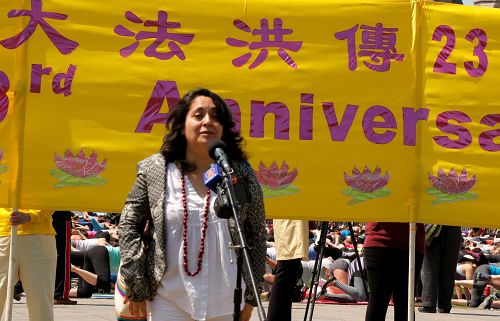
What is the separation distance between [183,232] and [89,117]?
2.54 meters

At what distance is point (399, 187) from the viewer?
8.74 meters

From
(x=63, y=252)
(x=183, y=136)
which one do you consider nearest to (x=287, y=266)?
(x=183, y=136)

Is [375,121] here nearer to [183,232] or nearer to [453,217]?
[453,217]

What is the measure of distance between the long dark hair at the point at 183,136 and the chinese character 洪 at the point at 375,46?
2688 mm

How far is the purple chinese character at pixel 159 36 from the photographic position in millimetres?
8359

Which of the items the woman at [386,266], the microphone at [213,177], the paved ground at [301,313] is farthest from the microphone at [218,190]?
the paved ground at [301,313]

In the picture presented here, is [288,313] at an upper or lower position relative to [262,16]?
lower

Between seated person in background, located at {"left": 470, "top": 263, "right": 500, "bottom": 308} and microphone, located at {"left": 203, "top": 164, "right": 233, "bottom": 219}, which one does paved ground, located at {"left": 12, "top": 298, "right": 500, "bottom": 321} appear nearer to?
seated person in background, located at {"left": 470, "top": 263, "right": 500, "bottom": 308}

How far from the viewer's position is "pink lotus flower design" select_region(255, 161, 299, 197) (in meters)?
8.49

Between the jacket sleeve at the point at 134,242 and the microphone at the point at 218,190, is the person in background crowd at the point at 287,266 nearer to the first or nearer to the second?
the jacket sleeve at the point at 134,242

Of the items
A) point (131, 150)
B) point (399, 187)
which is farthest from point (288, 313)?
point (131, 150)

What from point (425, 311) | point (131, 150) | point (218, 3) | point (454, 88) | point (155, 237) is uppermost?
point (218, 3)

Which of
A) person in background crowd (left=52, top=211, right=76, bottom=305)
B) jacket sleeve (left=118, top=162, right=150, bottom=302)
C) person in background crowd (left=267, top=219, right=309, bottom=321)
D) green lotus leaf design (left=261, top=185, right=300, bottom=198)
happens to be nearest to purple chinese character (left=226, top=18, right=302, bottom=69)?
green lotus leaf design (left=261, top=185, right=300, bottom=198)

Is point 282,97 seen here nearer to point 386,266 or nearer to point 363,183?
point 363,183
